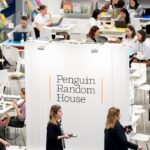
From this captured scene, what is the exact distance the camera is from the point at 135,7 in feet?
61.8

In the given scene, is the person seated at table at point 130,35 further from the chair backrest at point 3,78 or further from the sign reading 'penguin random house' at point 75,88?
the sign reading 'penguin random house' at point 75,88

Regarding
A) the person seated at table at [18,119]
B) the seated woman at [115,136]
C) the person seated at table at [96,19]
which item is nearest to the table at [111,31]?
the person seated at table at [96,19]

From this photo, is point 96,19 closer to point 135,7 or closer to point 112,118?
point 135,7

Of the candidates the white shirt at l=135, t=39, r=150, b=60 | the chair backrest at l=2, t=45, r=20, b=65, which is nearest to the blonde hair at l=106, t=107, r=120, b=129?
the white shirt at l=135, t=39, r=150, b=60

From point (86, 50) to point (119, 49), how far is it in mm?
578

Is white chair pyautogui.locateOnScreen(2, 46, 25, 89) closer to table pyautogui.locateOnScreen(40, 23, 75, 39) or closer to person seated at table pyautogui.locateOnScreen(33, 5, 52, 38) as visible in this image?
table pyautogui.locateOnScreen(40, 23, 75, 39)

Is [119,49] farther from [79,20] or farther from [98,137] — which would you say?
[79,20]

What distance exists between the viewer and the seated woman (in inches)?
371

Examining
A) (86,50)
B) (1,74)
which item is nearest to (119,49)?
(86,50)

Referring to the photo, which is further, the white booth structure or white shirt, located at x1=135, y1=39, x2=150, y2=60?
white shirt, located at x1=135, y1=39, x2=150, y2=60

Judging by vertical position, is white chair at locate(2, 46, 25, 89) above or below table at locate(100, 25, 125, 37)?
below

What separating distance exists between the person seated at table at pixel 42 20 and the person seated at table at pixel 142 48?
11.4ft

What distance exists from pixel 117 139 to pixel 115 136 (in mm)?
53

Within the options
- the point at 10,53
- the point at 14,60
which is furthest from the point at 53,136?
the point at 14,60
